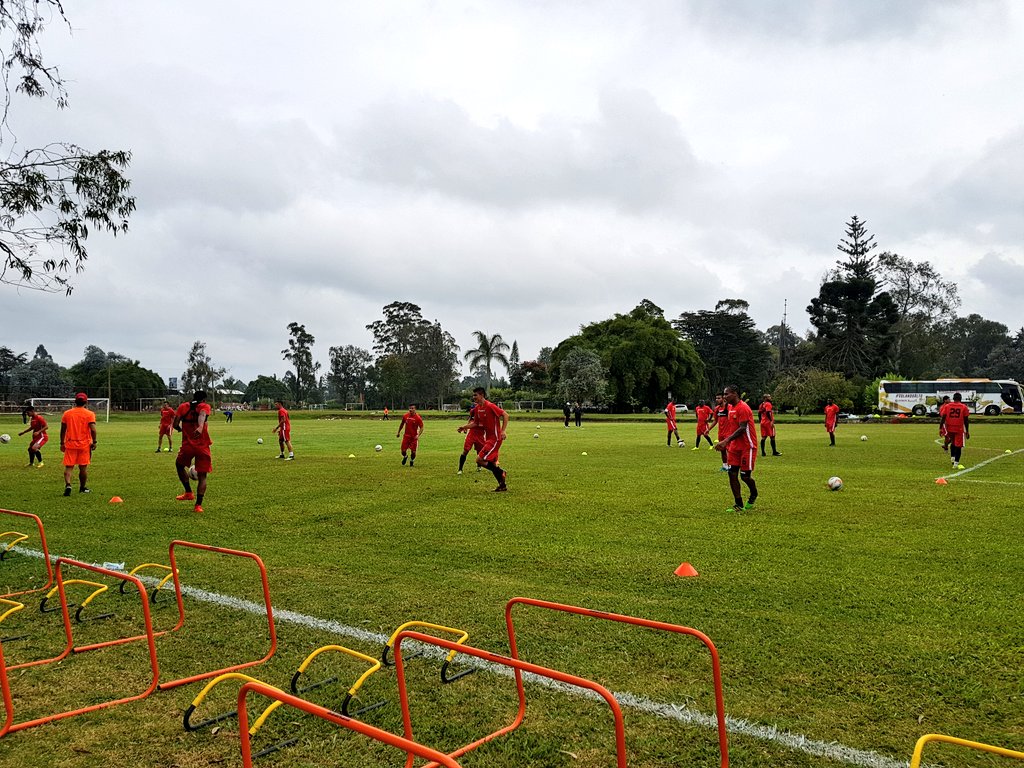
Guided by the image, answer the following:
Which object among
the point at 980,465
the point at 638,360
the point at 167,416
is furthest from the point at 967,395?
the point at 167,416

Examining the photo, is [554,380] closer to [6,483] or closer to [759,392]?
[759,392]

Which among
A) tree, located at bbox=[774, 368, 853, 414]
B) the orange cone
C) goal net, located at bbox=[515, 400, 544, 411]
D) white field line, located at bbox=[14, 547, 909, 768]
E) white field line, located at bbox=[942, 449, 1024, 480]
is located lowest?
white field line, located at bbox=[942, 449, 1024, 480]

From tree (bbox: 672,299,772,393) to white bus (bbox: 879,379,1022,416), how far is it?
97.9ft

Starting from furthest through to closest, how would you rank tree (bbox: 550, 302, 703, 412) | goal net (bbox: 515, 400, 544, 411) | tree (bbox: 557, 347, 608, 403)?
goal net (bbox: 515, 400, 544, 411) < tree (bbox: 550, 302, 703, 412) < tree (bbox: 557, 347, 608, 403)

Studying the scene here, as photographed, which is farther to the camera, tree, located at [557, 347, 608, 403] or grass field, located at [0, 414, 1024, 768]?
tree, located at [557, 347, 608, 403]

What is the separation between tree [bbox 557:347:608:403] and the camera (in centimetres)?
6638

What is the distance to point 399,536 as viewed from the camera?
9.87 m

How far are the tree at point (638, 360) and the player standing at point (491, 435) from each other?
54.0 meters

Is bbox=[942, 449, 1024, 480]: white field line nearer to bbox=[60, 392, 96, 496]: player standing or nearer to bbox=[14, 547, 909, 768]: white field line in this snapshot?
bbox=[14, 547, 909, 768]: white field line

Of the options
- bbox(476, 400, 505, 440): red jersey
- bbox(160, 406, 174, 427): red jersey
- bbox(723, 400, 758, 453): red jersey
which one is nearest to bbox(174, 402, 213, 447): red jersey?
bbox(476, 400, 505, 440): red jersey

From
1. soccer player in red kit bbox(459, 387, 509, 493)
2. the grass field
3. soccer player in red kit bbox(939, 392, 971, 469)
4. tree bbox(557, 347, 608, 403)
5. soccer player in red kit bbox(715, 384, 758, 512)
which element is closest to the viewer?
the grass field

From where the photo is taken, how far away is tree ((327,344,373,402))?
4301 inches

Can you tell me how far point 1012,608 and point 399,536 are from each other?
23.2 feet

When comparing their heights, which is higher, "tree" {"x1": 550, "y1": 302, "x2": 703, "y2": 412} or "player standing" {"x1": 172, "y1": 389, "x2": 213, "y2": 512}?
"tree" {"x1": 550, "y1": 302, "x2": 703, "y2": 412}
